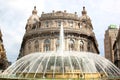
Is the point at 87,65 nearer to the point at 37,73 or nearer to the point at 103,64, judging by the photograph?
the point at 103,64

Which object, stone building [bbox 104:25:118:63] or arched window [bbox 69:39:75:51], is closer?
arched window [bbox 69:39:75:51]

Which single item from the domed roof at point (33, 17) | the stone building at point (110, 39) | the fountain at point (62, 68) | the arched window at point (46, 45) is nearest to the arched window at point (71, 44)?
the arched window at point (46, 45)

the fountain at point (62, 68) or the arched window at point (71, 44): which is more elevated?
the arched window at point (71, 44)

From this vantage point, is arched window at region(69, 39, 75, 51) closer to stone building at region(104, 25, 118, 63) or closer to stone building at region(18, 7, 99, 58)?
stone building at region(18, 7, 99, 58)

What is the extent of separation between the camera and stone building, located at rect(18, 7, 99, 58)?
4731 cm

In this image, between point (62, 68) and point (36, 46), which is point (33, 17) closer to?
point (36, 46)

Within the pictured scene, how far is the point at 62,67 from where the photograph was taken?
56.9 ft

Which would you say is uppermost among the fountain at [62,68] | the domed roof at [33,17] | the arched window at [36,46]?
the domed roof at [33,17]

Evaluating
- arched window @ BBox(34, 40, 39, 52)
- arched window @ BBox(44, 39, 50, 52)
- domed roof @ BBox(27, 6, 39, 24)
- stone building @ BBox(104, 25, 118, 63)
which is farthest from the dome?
stone building @ BBox(104, 25, 118, 63)

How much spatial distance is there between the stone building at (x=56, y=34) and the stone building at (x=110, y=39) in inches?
1401

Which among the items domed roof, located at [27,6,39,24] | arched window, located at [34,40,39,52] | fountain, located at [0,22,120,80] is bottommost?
fountain, located at [0,22,120,80]

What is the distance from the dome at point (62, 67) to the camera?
16.6 meters

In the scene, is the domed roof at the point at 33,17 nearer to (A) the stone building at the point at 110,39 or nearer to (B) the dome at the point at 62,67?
(A) the stone building at the point at 110,39

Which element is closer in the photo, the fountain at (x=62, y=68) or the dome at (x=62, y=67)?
the fountain at (x=62, y=68)
